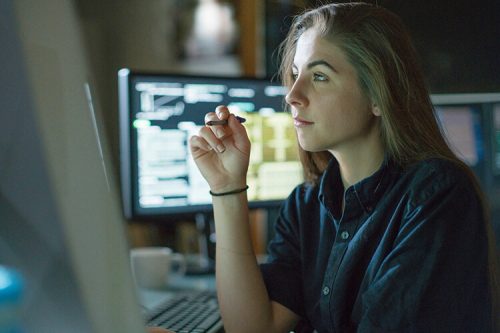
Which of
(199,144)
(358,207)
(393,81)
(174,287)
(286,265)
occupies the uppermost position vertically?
(393,81)

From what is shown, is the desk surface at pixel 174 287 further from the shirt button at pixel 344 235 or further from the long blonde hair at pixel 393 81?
the long blonde hair at pixel 393 81

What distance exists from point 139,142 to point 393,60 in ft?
2.42

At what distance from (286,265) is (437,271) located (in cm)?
36

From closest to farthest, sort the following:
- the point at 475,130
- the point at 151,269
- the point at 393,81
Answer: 1. the point at 393,81
2. the point at 475,130
3. the point at 151,269

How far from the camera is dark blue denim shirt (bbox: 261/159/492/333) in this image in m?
0.88

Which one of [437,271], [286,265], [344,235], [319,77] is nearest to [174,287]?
[286,265]

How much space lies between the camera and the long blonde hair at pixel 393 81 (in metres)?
1.02

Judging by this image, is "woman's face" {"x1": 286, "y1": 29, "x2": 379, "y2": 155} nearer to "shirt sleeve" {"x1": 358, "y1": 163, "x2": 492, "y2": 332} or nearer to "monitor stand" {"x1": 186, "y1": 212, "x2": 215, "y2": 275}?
"shirt sleeve" {"x1": 358, "y1": 163, "x2": 492, "y2": 332}

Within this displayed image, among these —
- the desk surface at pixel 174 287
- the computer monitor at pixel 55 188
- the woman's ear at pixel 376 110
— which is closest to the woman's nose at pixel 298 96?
the woman's ear at pixel 376 110

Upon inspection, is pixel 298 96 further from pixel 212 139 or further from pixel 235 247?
pixel 235 247

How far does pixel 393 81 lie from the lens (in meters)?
1.03

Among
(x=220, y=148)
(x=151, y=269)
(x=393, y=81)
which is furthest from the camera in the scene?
(x=151, y=269)

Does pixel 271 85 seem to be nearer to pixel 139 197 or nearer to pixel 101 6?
pixel 139 197

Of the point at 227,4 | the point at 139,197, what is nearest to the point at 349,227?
the point at 139,197
